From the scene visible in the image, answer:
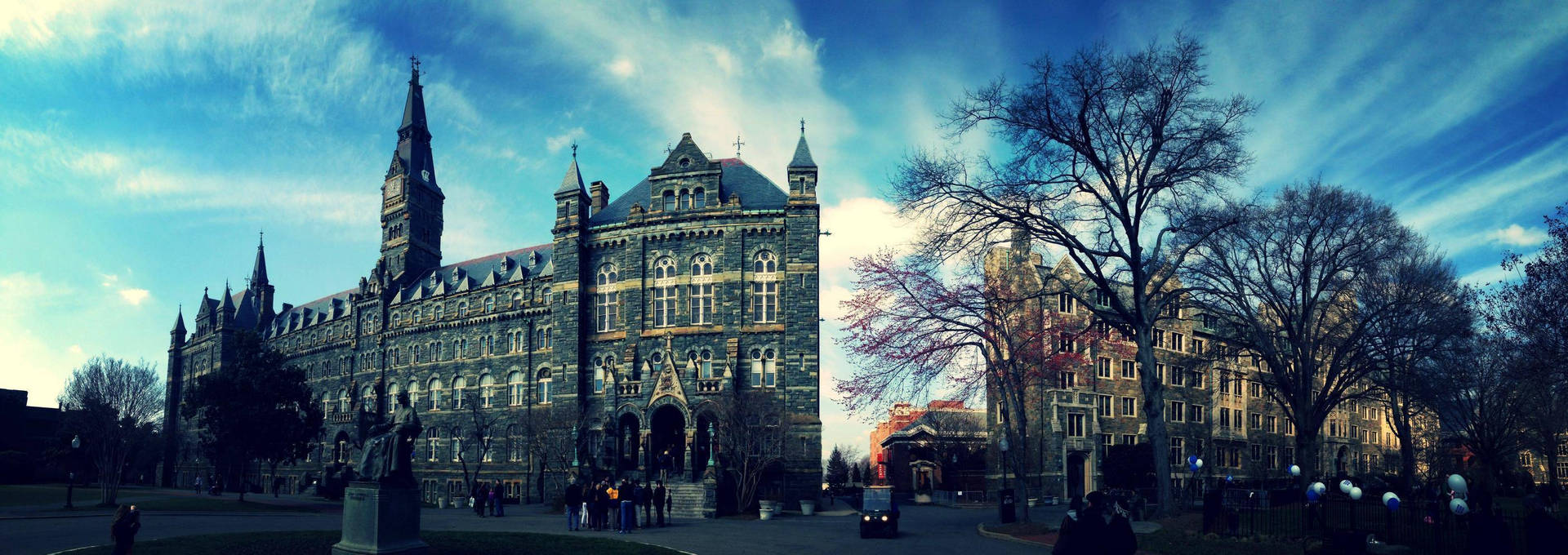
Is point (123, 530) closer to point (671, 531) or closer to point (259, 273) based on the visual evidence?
point (671, 531)

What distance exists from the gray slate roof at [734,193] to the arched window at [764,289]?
3076 millimetres

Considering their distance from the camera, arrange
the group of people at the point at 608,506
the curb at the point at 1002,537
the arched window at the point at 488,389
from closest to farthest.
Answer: the curb at the point at 1002,537 < the group of people at the point at 608,506 < the arched window at the point at 488,389

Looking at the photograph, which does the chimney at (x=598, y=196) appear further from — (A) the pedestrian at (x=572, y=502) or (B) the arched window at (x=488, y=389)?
(A) the pedestrian at (x=572, y=502)

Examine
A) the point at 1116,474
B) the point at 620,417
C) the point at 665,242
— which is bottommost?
the point at 1116,474

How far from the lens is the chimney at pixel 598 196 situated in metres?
59.9

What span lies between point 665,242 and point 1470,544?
44934 mm

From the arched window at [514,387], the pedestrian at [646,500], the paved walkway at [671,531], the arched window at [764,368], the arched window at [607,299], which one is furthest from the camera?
the arched window at [514,387]

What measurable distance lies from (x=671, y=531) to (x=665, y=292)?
982 inches

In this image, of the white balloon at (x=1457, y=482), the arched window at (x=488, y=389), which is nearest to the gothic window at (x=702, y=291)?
the arched window at (x=488, y=389)

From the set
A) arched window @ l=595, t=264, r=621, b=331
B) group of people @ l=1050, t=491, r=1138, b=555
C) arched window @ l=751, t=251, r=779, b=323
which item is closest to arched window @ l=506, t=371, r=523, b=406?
arched window @ l=595, t=264, r=621, b=331

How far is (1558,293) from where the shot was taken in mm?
27922

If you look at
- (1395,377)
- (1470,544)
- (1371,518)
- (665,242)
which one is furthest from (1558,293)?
(665,242)

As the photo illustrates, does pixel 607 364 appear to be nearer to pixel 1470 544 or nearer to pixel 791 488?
pixel 791 488

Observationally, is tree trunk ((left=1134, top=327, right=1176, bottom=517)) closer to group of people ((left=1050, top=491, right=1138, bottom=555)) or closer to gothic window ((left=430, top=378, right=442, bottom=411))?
group of people ((left=1050, top=491, right=1138, bottom=555))
